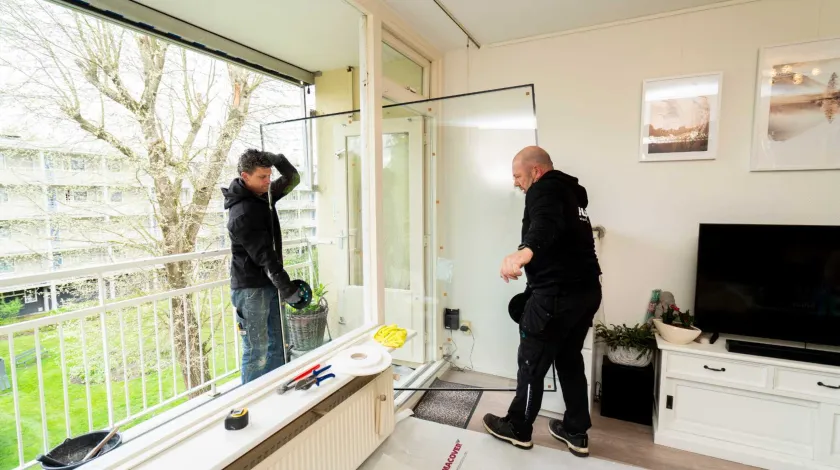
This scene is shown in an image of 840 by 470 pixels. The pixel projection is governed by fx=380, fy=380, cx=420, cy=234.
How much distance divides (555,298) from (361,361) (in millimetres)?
1023

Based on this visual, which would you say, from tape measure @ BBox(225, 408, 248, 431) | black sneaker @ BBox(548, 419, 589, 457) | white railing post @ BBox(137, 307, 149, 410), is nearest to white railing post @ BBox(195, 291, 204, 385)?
white railing post @ BBox(137, 307, 149, 410)

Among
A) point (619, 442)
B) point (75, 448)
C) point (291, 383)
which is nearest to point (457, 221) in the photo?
point (291, 383)

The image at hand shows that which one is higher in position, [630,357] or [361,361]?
[361,361]

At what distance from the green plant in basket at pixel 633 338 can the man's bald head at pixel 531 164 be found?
1.20m

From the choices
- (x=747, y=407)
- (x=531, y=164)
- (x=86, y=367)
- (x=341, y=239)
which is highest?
(x=531, y=164)

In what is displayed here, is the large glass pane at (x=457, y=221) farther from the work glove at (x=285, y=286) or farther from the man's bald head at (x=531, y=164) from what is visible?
the work glove at (x=285, y=286)

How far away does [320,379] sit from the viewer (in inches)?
61.8

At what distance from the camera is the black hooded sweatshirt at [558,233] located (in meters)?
1.80

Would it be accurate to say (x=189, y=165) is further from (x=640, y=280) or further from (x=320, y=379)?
(x=640, y=280)

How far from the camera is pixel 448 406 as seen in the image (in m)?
2.60

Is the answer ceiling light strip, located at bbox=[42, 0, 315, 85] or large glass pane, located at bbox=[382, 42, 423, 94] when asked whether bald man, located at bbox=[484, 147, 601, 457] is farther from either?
ceiling light strip, located at bbox=[42, 0, 315, 85]

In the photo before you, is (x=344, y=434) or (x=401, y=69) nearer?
(x=344, y=434)

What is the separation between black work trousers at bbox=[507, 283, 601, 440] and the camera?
1.97 meters

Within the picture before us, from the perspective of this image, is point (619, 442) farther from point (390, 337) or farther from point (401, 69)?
point (401, 69)
